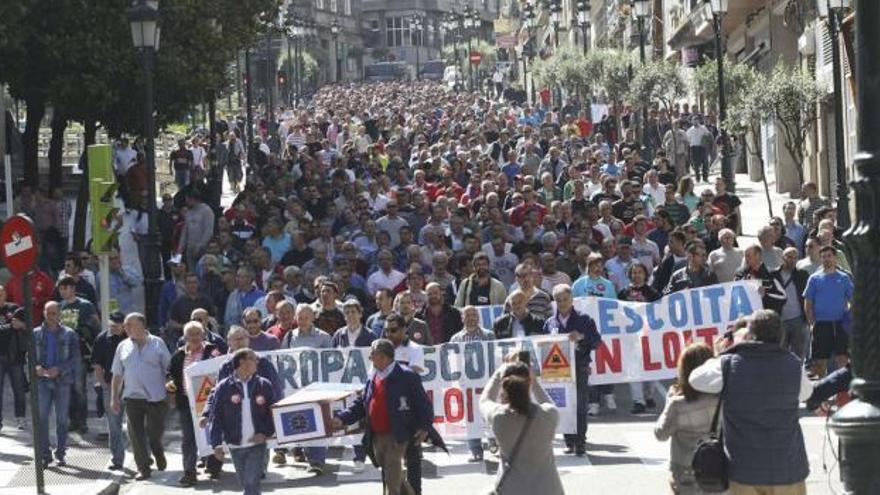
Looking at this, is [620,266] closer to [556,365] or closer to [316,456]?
[556,365]

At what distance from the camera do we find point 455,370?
1778cm

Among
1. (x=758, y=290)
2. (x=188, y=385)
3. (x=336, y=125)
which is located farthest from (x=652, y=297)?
(x=336, y=125)

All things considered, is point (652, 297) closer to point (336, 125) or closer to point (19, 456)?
point (19, 456)

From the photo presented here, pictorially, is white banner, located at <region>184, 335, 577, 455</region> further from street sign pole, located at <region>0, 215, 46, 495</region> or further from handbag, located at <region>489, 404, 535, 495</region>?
handbag, located at <region>489, 404, 535, 495</region>

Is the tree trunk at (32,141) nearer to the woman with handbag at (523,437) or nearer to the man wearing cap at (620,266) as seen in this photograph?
the man wearing cap at (620,266)

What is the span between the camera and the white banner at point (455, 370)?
57.5 feet

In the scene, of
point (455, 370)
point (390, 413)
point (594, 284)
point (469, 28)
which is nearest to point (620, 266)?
point (594, 284)

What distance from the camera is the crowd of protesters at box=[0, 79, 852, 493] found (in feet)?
57.6

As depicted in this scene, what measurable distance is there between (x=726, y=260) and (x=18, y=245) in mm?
7378

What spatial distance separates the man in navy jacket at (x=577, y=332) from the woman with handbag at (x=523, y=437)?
6634 millimetres

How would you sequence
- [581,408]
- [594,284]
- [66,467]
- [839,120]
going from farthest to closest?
[839,120] → [594,284] → [66,467] → [581,408]

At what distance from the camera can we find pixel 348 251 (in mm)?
22812

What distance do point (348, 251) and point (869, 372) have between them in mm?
14972

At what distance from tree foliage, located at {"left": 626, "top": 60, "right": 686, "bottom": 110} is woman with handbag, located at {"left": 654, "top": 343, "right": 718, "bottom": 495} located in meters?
38.0
